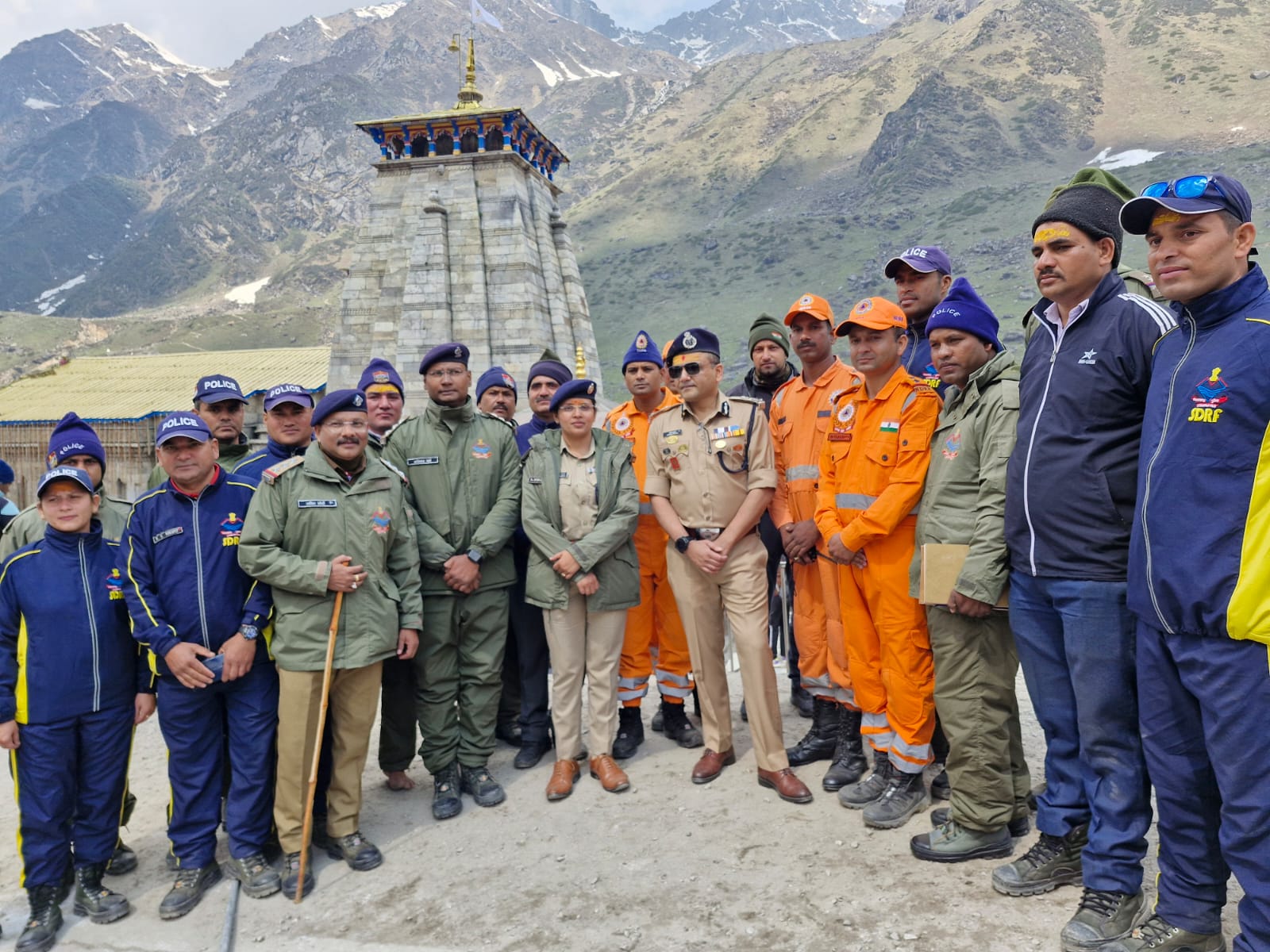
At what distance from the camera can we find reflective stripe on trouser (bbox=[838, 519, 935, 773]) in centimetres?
368

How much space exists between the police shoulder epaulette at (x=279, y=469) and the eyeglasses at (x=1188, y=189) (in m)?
3.76

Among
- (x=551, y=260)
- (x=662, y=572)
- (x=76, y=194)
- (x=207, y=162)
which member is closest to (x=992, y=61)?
Result: (x=551, y=260)

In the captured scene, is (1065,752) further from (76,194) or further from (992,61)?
(76,194)

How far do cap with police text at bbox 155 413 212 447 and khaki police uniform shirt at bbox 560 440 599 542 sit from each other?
1.91 m

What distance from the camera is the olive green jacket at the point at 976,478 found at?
3.24 metres

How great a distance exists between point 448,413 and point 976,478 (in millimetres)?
2973

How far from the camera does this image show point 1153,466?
8.32 feet

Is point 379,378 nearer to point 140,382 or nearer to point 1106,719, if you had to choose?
point 1106,719

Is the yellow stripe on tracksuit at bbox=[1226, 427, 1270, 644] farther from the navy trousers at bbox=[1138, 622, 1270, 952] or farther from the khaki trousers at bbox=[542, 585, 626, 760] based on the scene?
the khaki trousers at bbox=[542, 585, 626, 760]

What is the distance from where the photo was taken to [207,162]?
14788 cm

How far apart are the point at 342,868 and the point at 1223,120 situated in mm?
81281

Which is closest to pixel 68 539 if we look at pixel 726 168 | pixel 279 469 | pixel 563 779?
pixel 279 469

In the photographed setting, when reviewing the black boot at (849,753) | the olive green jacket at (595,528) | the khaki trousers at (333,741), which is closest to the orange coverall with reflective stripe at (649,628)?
the olive green jacket at (595,528)

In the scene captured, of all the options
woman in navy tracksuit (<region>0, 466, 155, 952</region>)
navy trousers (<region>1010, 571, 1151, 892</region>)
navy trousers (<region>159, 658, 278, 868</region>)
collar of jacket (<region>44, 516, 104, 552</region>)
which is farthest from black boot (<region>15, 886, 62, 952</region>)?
navy trousers (<region>1010, 571, 1151, 892</region>)
